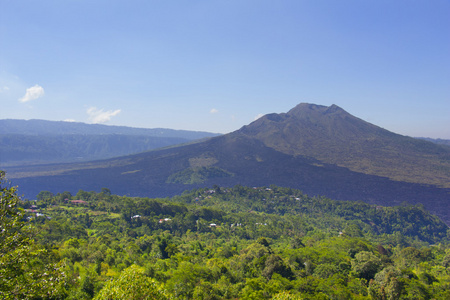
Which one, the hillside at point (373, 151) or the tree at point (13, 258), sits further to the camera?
the hillside at point (373, 151)

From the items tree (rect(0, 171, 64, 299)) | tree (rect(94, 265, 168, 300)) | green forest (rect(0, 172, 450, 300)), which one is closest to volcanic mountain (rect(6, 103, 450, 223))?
green forest (rect(0, 172, 450, 300))

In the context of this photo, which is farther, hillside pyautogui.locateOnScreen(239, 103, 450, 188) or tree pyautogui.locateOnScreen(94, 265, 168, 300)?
hillside pyautogui.locateOnScreen(239, 103, 450, 188)

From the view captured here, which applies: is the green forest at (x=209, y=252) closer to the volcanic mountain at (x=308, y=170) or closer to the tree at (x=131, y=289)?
the tree at (x=131, y=289)

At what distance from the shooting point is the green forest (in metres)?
10.0

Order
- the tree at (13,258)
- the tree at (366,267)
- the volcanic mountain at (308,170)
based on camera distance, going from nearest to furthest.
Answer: the tree at (13,258)
the tree at (366,267)
the volcanic mountain at (308,170)

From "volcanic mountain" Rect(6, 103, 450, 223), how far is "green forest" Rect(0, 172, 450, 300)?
28484 millimetres

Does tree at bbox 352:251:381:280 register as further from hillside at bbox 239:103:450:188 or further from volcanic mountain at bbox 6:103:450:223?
hillside at bbox 239:103:450:188

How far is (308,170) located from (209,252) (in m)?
115

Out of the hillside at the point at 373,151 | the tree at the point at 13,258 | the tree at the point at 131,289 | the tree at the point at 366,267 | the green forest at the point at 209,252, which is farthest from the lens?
the hillside at the point at 373,151

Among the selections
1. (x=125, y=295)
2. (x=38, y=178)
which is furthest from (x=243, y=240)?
(x=38, y=178)

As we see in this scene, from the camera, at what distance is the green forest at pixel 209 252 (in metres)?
10.0

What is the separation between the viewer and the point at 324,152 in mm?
167125

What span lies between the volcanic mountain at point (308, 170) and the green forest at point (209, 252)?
93.5 ft

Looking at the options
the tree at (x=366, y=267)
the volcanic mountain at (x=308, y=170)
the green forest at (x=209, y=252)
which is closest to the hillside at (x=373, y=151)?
the volcanic mountain at (x=308, y=170)
